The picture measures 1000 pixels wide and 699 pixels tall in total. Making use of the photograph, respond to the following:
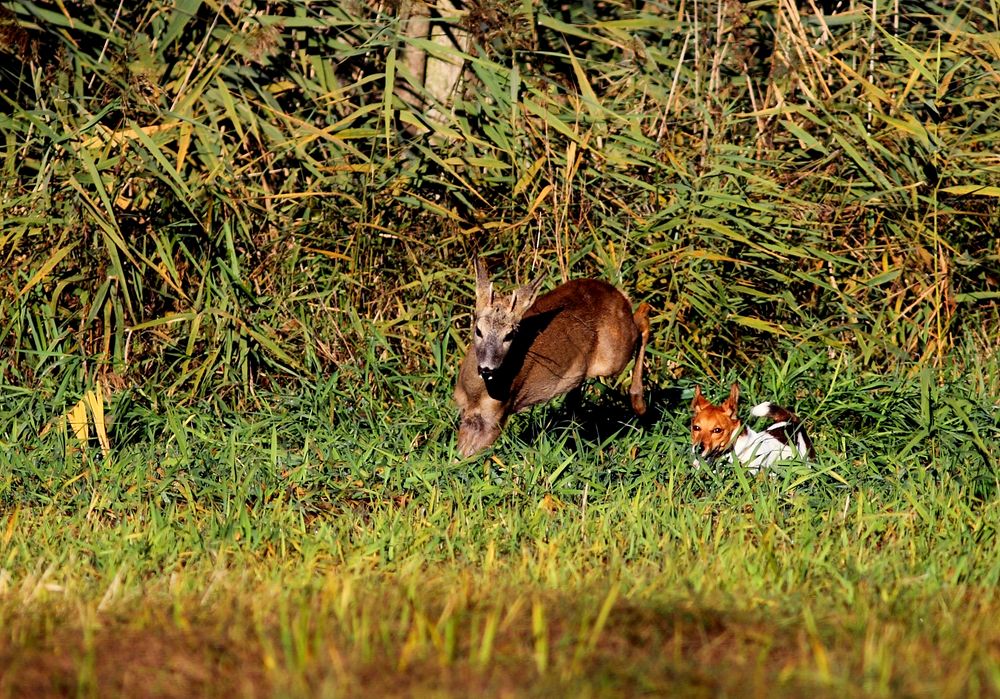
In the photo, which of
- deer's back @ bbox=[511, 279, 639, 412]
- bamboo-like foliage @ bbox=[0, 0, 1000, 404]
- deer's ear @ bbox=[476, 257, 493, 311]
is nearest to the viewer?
deer's ear @ bbox=[476, 257, 493, 311]

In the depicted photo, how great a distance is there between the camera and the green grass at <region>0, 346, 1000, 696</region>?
146 inches

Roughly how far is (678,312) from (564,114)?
1.35 meters

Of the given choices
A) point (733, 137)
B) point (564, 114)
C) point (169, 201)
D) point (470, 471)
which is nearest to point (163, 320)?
point (169, 201)

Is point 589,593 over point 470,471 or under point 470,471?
over

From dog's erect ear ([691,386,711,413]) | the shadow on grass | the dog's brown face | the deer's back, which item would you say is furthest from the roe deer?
the dog's brown face

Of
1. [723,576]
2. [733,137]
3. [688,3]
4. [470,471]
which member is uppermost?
[688,3]

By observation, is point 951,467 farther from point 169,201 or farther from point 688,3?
point 169,201

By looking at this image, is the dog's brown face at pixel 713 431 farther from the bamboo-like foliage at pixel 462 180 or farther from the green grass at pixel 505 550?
the bamboo-like foliage at pixel 462 180

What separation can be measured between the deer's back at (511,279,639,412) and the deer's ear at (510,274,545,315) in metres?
0.47

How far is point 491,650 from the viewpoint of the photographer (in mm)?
3797

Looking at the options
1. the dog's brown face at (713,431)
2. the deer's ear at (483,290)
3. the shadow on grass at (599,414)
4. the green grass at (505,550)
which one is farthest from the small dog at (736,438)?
the deer's ear at (483,290)

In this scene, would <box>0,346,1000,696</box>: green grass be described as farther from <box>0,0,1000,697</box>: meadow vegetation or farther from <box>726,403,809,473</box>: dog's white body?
<box>726,403,809,473</box>: dog's white body

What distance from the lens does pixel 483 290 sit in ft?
22.9

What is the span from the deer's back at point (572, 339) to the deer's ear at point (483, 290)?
542mm
